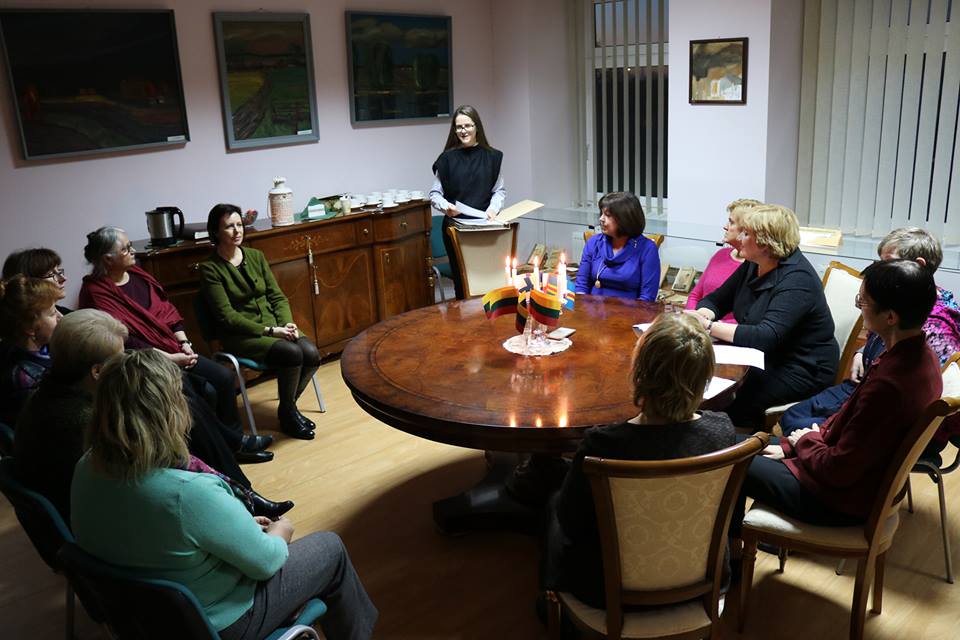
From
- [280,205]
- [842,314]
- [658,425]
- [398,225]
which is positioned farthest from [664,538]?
[398,225]

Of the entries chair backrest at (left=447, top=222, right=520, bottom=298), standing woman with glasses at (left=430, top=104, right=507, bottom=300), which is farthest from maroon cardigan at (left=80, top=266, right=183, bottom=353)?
standing woman with glasses at (left=430, top=104, right=507, bottom=300)

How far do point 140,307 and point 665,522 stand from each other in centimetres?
280

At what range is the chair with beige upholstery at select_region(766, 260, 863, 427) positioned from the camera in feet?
10.6

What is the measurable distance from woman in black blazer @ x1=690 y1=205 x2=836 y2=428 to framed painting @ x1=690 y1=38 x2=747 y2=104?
242 cm

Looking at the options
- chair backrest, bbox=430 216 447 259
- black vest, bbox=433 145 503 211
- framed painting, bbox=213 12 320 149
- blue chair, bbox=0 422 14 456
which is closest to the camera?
blue chair, bbox=0 422 14 456

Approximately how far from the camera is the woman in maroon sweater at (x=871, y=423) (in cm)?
221

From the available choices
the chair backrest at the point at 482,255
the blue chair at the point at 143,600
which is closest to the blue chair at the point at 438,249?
the chair backrest at the point at 482,255

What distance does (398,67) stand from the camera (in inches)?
239

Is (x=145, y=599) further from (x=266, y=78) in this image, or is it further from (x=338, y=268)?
(x=266, y=78)

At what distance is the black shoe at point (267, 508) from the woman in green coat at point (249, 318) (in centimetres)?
78

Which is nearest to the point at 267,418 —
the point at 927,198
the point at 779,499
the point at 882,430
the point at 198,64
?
the point at 198,64

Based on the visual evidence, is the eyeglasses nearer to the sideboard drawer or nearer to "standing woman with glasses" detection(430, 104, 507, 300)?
the sideboard drawer

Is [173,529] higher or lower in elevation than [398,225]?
lower

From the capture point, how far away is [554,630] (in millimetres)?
2289
